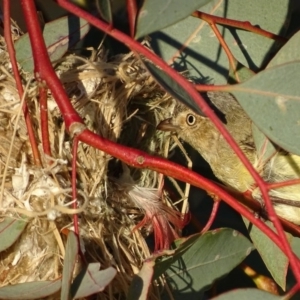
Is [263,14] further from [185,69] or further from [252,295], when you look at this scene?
[252,295]

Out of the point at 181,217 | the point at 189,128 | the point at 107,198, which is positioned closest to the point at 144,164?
the point at 107,198

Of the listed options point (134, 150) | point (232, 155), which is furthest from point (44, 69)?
point (232, 155)

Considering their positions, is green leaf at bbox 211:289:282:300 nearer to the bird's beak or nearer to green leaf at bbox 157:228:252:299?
green leaf at bbox 157:228:252:299

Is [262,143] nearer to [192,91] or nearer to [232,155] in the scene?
[192,91]

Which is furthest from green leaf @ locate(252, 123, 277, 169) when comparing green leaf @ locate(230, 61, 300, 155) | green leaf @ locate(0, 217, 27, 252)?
green leaf @ locate(0, 217, 27, 252)

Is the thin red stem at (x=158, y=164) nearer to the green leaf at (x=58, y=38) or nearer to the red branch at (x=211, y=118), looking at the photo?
the red branch at (x=211, y=118)

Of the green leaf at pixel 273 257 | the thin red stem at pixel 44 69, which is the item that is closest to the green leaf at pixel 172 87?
the thin red stem at pixel 44 69
